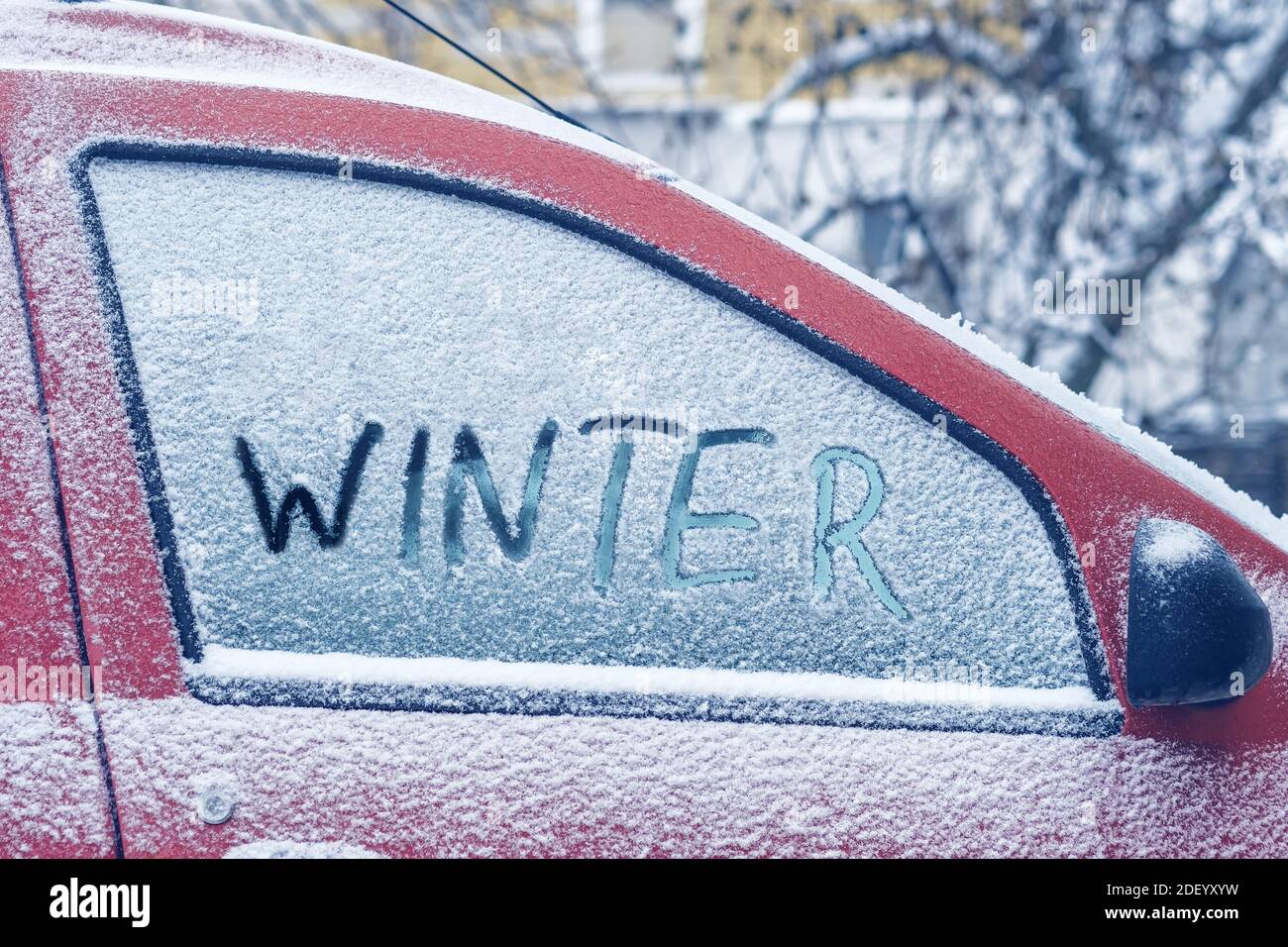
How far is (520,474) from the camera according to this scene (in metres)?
1.31

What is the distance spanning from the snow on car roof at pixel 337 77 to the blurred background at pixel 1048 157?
11.1ft

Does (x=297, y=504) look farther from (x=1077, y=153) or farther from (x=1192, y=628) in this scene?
(x=1077, y=153)

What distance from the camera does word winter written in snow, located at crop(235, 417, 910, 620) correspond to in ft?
4.23

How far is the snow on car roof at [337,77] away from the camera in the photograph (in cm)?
138

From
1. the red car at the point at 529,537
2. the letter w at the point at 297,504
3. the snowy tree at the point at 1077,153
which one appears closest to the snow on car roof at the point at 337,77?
the red car at the point at 529,537

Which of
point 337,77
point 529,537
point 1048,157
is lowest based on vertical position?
point 529,537

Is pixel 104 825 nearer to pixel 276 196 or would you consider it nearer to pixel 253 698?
pixel 253 698
